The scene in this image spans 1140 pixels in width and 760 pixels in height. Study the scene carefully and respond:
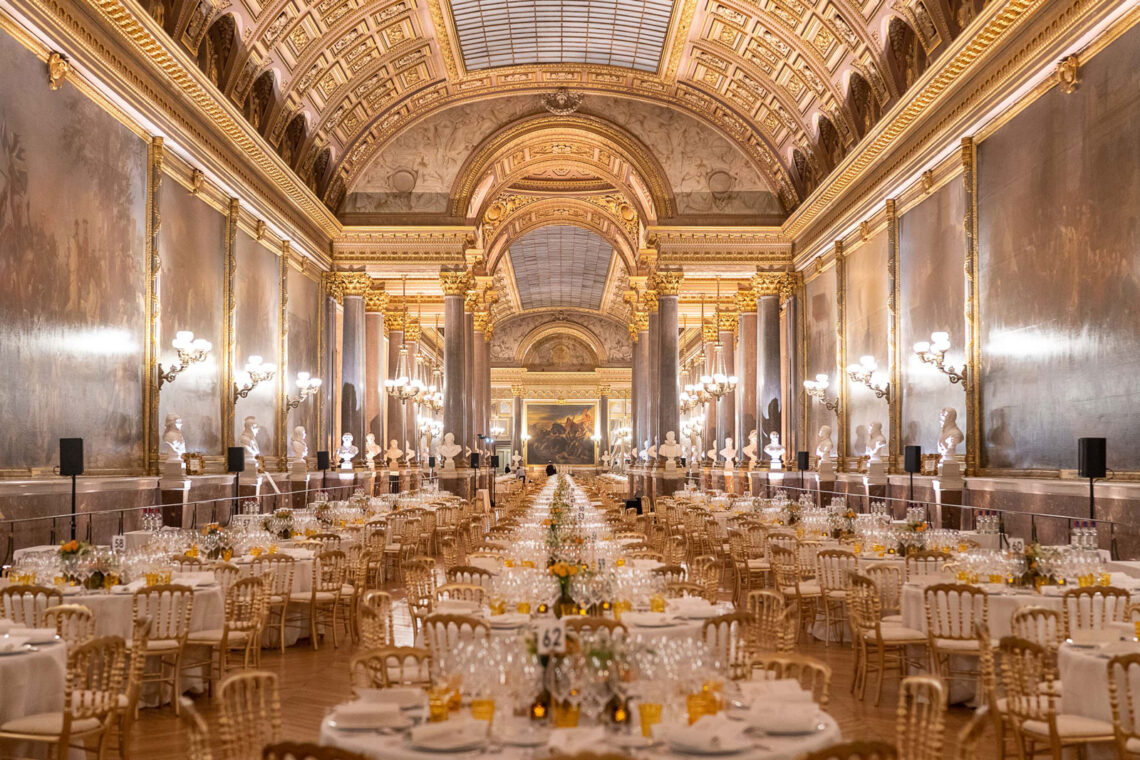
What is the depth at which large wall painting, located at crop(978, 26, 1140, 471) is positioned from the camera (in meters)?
12.1

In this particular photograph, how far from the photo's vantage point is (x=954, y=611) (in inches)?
324

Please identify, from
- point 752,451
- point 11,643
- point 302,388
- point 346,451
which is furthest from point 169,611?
point 752,451

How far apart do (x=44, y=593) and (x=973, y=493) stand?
42.5 ft

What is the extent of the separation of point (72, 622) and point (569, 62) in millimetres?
24293

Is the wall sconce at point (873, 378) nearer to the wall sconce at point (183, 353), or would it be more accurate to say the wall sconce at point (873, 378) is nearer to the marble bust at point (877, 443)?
the marble bust at point (877, 443)

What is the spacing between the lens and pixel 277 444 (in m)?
24.2

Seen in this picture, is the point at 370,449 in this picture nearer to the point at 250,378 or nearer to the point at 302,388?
the point at 302,388

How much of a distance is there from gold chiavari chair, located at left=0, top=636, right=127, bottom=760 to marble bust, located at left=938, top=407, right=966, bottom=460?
1309 centimetres

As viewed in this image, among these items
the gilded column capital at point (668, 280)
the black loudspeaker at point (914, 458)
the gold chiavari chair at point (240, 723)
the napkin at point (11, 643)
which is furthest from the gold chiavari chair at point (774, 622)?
the gilded column capital at point (668, 280)

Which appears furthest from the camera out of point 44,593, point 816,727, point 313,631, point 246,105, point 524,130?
point 524,130

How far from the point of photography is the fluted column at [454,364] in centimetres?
3169

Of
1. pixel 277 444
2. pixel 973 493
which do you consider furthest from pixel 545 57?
pixel 973 493

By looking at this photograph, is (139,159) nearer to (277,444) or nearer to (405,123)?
(277,444)

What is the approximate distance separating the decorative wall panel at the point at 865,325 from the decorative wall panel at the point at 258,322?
42.7 ft
